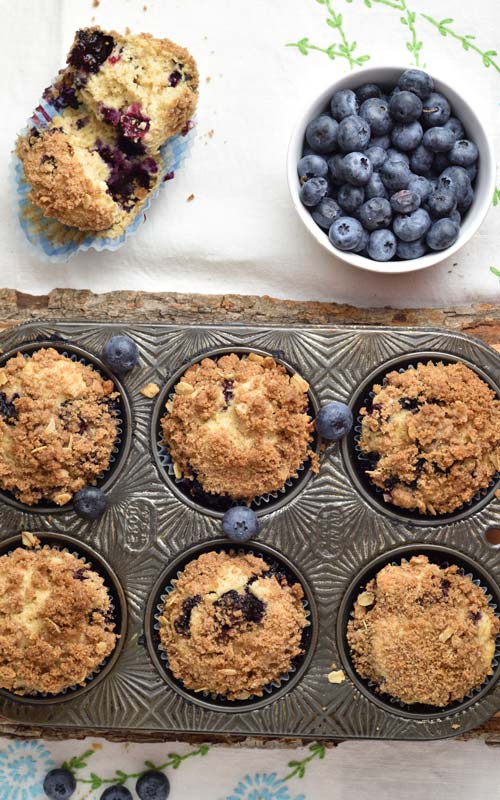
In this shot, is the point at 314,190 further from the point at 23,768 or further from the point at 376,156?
the point at 23,768

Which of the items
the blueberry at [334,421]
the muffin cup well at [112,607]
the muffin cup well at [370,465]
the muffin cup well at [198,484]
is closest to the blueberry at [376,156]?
the muffin cup well at [370,465]

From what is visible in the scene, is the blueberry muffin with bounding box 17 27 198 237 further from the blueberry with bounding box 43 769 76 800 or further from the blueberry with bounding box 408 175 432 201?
the blueberry with bounding box 43 769 76 800

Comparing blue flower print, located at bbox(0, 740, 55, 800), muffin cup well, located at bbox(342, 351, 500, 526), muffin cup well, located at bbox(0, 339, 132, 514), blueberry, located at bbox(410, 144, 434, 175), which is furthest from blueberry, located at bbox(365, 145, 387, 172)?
blue flower print, located at bbox(0, 740, 55, 800)

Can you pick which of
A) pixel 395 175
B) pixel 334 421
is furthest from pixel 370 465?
pixel 395 175

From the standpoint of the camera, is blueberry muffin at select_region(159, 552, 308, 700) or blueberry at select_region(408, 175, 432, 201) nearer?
blueberry muffin at select_region(159, 552, 308, 700)

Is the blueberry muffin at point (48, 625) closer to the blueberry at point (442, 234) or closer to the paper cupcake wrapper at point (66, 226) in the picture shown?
the paper cupcake wrapper at point (66, 226)

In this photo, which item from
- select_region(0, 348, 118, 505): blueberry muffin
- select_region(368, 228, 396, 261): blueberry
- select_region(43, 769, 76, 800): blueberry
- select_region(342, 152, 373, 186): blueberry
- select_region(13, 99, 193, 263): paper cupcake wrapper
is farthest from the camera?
select_region(43, 769, 76, 800): blueberry
